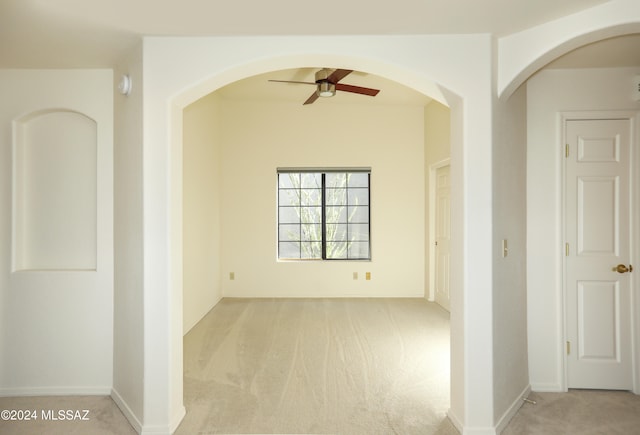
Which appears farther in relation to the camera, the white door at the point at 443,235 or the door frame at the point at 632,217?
the white door at the point at 443,235

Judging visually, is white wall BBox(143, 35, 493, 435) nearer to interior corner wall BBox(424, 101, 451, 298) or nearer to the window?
interior corner wall BBox(424, 101, 451, 298)

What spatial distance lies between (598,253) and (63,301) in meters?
4.04

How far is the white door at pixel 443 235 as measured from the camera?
597 cm

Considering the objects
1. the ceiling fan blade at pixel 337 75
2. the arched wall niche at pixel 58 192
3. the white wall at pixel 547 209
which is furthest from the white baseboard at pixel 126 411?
the ceiling fan blade at pixel 337 75

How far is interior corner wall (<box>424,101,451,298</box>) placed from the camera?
5973 millimetres

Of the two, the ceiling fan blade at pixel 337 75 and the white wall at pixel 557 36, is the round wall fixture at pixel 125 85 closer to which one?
the ceiling fan blade at pixel 337 75

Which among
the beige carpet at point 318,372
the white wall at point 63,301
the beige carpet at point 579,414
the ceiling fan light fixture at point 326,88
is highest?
the ceiling fan light fixture at point 326,88

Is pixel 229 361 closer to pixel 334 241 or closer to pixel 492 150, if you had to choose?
pixel 492 150

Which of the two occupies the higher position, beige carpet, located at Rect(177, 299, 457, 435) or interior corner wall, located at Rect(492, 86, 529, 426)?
interior corner wall, located at Rect(492, 86, 529, 426)

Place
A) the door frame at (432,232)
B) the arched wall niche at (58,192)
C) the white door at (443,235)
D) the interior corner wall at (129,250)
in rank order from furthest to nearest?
the door frame at (432,232) → the white door at (443,235) → the arched wall niche at (58,192) → the interior corner wall at (129,250)

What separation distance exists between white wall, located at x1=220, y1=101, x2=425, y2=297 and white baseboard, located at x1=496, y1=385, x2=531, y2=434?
354cm

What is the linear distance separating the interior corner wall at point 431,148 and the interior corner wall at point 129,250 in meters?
4.16

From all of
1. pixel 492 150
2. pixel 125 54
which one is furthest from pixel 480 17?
pixel 125 54

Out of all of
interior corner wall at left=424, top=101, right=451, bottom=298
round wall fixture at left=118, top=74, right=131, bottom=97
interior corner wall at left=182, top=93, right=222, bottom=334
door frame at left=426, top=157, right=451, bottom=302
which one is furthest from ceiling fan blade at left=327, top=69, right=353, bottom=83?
door frame at left=426, top=157, right=451, bottom=302
